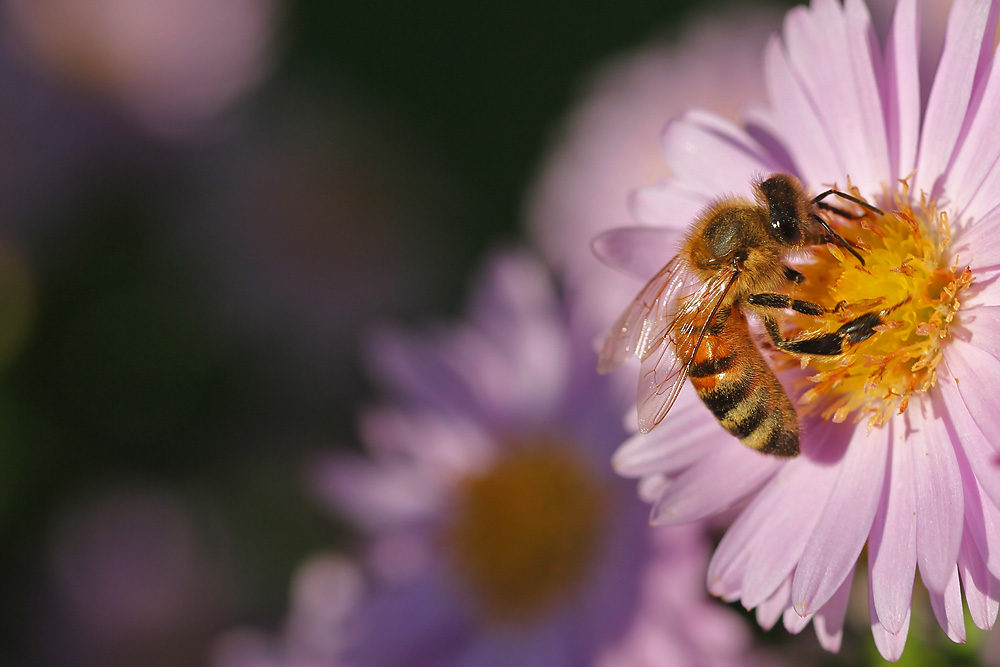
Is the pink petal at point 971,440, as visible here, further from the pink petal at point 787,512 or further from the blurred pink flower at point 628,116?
the blurred pink flower at point 628,116

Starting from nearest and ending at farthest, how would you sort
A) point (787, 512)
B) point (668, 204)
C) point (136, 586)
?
point (787, 512)
point (668, 204)
point (136, 586)

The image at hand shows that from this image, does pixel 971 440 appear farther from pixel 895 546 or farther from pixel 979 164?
pixel 979 164

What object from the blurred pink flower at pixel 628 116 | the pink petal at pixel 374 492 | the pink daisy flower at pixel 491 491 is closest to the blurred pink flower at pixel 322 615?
the pink daisy flower at pixel 491 491

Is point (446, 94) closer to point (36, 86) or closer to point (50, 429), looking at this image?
point (36, 86)

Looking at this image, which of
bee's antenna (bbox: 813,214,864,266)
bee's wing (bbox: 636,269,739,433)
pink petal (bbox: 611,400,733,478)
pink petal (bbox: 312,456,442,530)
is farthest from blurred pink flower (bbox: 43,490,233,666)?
bee's antenna (bbox: 813,214,864,266)

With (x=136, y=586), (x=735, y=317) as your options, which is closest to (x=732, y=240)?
(x=735, y=317)

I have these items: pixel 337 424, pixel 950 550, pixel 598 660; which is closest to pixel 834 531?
pixel 950 550

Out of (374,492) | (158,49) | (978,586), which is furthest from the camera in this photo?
(158,49)
